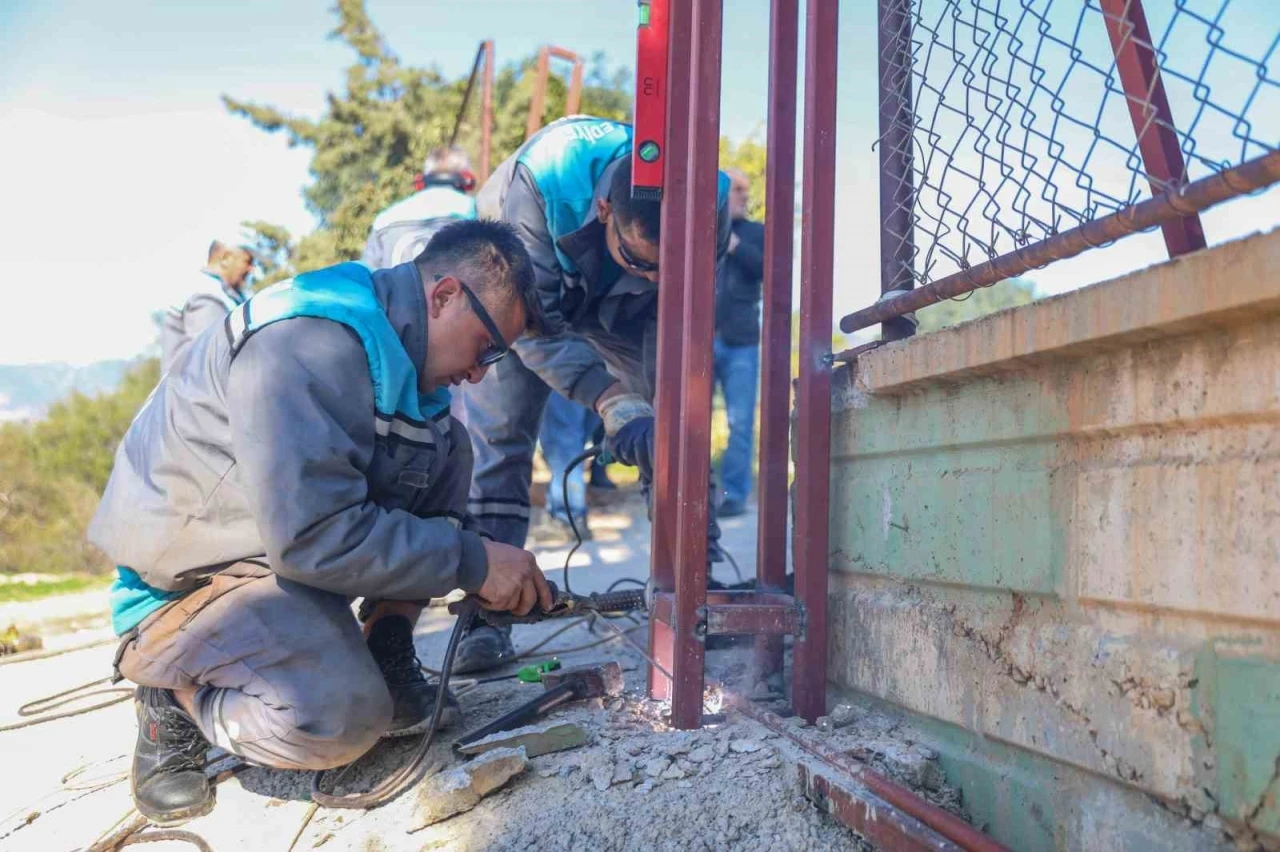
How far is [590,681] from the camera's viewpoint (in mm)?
2580

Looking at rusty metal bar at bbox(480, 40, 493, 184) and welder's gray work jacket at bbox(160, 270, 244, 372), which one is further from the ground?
rusty metal bar at bbox(480, 40, 493, 184)

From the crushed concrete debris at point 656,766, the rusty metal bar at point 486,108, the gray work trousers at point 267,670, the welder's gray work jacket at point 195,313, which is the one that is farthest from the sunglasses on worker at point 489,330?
the rusty metal bar at point 486,108

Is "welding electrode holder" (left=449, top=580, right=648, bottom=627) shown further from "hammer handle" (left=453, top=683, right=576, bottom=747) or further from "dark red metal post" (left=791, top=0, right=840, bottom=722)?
"dark red metal post" (left=791, top=0, right=840, bottom=722)

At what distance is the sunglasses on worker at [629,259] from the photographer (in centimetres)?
296

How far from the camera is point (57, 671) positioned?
3840 millimetres

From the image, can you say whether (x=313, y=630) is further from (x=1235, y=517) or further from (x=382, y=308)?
(x=1235, y=517)

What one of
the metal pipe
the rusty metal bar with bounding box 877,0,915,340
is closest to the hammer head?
the rusty metal bar with bounding box 877,0,915,340

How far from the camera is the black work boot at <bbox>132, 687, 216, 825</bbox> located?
7.19 ft

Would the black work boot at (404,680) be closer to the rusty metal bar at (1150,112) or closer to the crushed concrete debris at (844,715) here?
the crushed concrete debris at (844,715)

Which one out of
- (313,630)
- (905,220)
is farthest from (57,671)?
(905,220)

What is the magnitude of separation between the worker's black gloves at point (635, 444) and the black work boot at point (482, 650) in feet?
2.32

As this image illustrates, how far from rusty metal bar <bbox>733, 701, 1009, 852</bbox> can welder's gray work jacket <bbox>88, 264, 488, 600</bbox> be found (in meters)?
0.77

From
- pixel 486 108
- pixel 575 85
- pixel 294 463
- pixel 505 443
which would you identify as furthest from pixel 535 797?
pixel 486 108

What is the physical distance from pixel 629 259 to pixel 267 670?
1.59m
